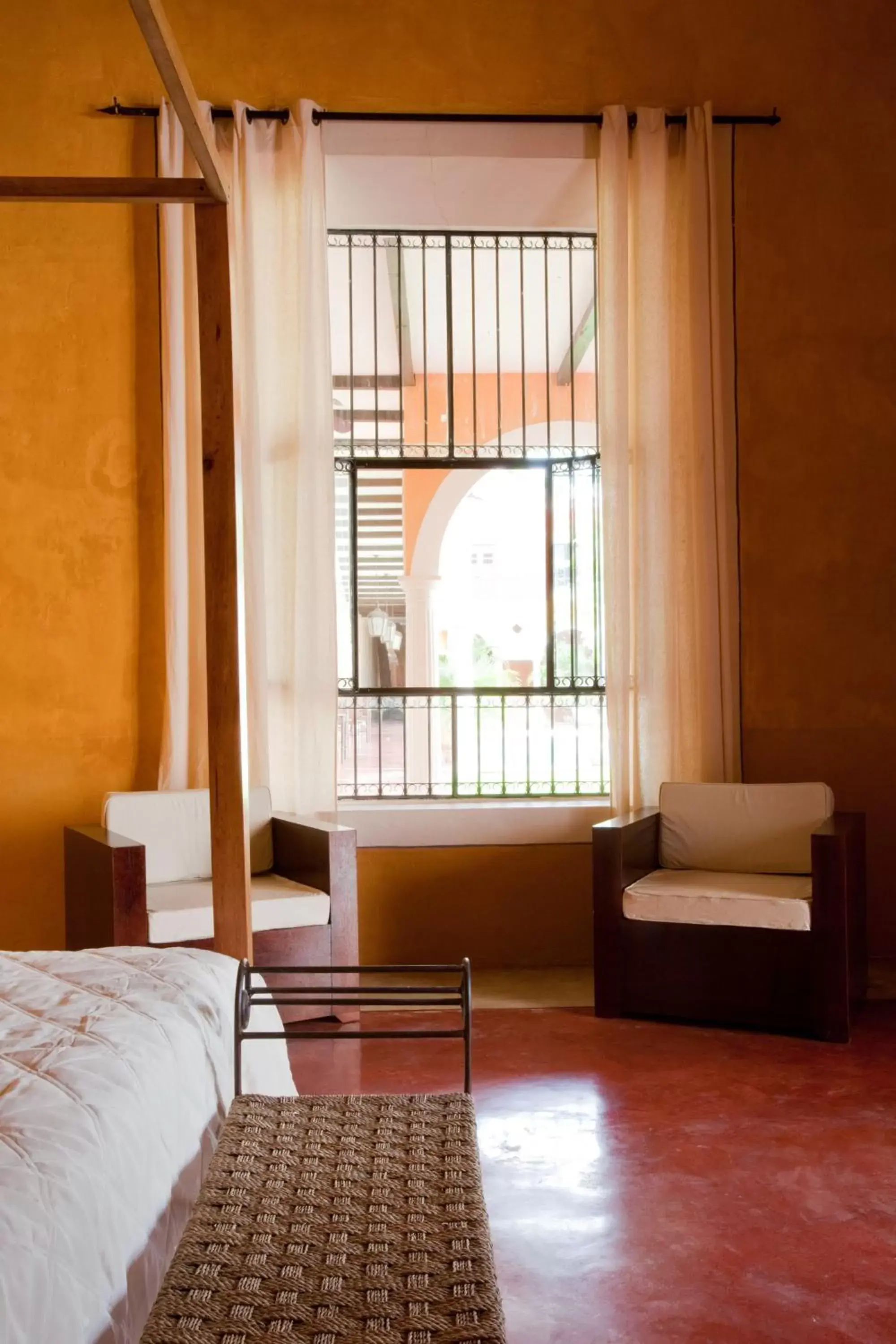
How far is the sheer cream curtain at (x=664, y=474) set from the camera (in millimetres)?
4902

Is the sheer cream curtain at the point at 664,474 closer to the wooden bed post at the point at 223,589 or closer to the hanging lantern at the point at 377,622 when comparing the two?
the hanging lantern at the point at 377,622

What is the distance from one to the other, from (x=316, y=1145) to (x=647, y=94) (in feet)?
15.0

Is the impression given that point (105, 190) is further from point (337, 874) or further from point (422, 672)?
point (422, 672)

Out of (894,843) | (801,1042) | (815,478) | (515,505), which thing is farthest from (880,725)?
(515,505)

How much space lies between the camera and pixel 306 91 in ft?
16.2

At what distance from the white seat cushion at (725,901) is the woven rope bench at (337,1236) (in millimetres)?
2030

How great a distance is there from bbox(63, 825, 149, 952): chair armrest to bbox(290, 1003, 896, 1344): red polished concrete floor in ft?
2.28

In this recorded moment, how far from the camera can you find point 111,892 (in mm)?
3682

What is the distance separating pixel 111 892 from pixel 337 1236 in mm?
2222

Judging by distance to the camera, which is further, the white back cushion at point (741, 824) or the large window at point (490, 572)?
the large window at point (490, 572)

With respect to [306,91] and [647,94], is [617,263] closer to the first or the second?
[647,94]

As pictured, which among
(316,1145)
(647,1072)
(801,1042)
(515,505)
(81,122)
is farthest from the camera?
(515,505)

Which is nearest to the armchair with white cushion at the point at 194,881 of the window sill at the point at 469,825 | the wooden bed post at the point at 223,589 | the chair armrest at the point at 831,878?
the window sill at the point at 469,825

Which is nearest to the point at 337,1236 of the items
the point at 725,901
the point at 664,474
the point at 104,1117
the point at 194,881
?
the point at 104,1117
